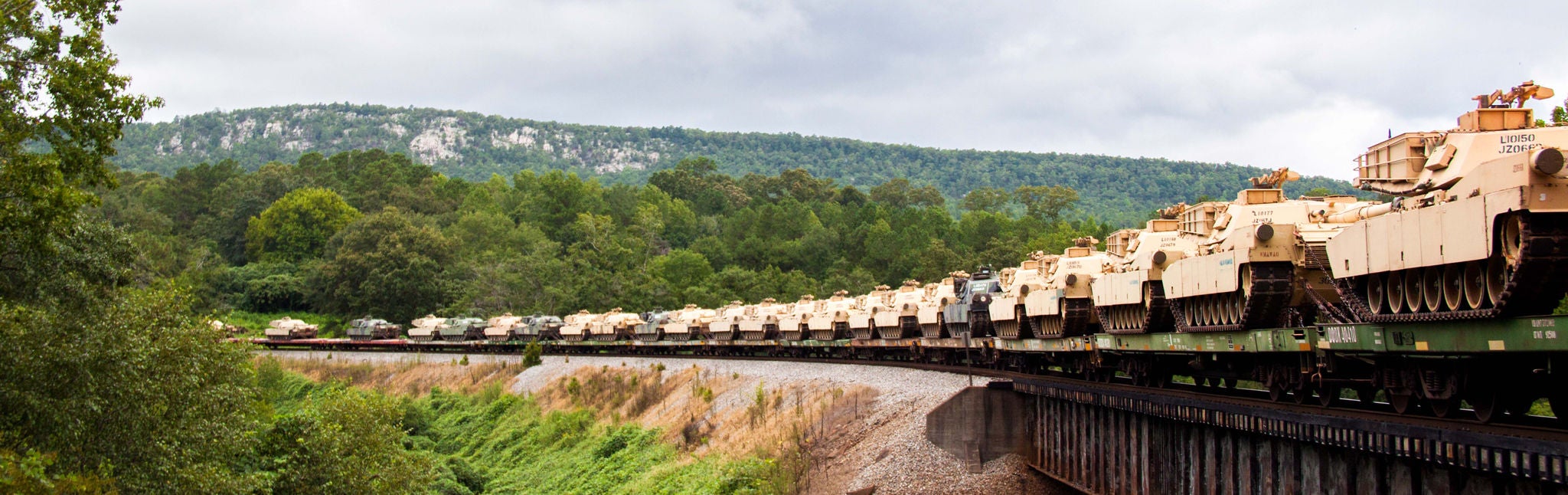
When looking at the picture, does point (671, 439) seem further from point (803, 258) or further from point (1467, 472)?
point (803, 258)

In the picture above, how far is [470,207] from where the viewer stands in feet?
Result: 515

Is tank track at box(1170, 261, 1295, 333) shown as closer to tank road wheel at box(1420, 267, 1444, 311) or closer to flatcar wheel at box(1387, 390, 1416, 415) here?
flatcar wheel at box(1387, 390, 1416, 415)

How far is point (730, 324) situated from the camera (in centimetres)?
6638

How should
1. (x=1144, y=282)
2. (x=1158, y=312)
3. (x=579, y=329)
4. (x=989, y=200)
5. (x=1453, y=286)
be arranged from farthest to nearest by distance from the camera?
(x=989, y=200), (x=579, y=329), (x=1144, y=282), (x=1158, y=312), (x=1453, y=286)

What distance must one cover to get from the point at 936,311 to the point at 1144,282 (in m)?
19.9

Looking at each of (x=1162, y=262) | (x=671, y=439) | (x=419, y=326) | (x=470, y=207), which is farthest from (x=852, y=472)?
(x=470, y=207)

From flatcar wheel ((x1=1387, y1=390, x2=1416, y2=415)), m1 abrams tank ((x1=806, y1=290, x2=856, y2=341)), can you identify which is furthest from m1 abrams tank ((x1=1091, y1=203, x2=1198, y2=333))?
m1 abrams tank ((x1=806, y1=290, x2=856, y2=341))

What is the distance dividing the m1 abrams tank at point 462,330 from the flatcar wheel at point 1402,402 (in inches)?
3028

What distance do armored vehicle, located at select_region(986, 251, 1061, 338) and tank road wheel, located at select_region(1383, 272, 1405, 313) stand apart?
16.4 m

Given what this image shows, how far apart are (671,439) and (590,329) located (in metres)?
42.1

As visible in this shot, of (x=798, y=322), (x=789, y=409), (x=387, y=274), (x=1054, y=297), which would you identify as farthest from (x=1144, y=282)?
(x=387, y=274)

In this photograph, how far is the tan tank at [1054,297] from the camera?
2927cm

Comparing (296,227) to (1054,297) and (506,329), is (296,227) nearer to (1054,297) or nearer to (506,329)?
(506,329)

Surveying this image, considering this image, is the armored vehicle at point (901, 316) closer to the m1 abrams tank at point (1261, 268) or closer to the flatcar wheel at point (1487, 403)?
the m1 abrams tank at point (1261, 268)
